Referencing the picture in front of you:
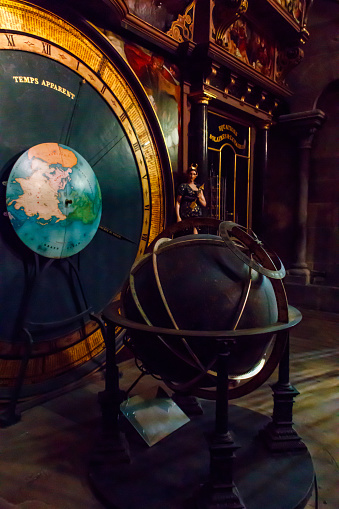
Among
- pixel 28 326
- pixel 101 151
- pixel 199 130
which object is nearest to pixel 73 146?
pixel 101 151

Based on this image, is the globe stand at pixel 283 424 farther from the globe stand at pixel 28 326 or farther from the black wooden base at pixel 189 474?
the globe stand at pixel 28 326

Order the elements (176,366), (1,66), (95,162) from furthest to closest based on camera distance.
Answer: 1. (95,162)
2. (1,66)
3. (176,366)

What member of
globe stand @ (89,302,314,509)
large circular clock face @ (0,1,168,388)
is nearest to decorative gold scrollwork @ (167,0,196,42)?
large circular clock face @ (0,1,168,388)

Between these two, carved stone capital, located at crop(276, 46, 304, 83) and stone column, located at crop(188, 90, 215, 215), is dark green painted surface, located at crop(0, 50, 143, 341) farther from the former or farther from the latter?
carved stone capital, located at crop(276, 46, 304, 83)

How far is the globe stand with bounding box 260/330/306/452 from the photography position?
7.93 ft

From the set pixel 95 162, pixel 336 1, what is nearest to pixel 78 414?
pixel 95 162

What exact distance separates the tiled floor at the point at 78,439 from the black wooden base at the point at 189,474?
91 millimetres

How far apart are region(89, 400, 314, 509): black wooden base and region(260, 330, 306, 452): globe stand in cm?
5

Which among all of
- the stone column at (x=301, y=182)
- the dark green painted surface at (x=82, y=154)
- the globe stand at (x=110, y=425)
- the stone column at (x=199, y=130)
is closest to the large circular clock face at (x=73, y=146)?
the dark green painted surface at (x=82, y=154)

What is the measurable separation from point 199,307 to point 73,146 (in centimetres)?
227

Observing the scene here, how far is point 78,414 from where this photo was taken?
2.98 metres

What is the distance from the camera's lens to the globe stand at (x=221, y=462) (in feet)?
6.10

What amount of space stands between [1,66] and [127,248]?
2.03 meters

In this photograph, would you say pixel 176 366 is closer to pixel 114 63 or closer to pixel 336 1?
pixel 114 63
